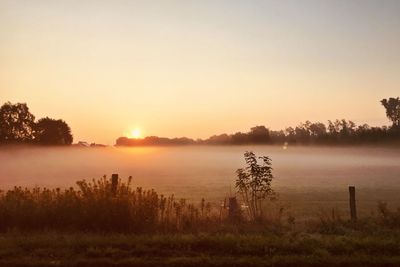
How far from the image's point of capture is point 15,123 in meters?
116

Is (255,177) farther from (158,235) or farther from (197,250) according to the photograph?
(197,250)

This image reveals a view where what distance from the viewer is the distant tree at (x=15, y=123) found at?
11488 centimetres

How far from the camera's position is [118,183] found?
17766mm

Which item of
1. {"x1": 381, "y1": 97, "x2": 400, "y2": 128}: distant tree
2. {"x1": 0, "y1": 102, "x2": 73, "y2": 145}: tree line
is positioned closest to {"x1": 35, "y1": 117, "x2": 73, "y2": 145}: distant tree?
{"x1": 0, "y1": 102, "x2": 73, "y2": 145}: tree line

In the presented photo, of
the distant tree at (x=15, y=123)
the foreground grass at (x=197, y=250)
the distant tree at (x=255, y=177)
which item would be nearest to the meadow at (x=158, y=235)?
the foreground grass at (x=197, y=250)

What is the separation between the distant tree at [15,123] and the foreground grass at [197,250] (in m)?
108

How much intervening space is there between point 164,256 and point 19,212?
632cm

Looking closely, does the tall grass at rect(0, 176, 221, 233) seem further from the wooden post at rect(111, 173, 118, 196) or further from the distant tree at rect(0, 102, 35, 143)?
the distant tree at rect(0, 102, 35, 143)

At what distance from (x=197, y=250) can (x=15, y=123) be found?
112 metres

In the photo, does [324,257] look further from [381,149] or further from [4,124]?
[381,149]

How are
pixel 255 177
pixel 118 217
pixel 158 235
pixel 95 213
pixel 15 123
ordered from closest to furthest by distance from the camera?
1. pixel 158 235
2. pixel 118 217
3. pixel 95 213
4. pixel 255 177
5. pixel 15 123

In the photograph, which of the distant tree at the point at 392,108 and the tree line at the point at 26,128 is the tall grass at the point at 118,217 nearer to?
the tree line at the point at 26,128

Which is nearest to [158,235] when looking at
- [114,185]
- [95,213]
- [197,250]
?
[197,250]

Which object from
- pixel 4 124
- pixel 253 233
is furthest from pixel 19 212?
pixel 4 124
